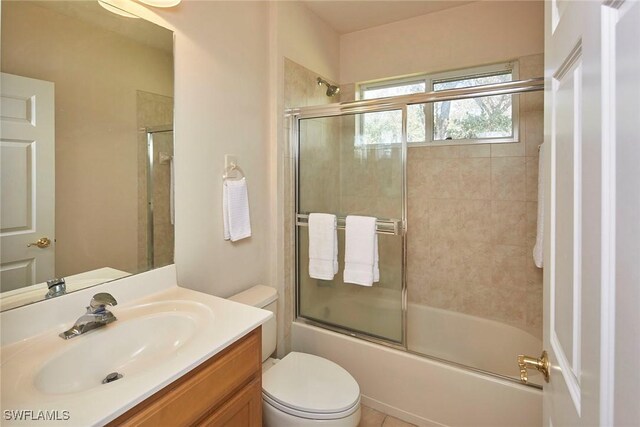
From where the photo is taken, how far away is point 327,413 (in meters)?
1.35

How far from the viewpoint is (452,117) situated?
234cm

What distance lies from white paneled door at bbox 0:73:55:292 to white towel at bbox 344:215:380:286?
138cm

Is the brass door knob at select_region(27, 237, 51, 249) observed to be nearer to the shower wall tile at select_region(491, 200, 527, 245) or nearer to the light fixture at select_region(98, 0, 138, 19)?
the light fixture at select_region(98, 0, 138, 19)

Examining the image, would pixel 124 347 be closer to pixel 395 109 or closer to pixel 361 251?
pixel 361 251

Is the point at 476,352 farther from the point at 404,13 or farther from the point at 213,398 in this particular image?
the point at 404,13

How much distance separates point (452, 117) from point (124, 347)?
91.6 inches

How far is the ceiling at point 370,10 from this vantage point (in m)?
2.19

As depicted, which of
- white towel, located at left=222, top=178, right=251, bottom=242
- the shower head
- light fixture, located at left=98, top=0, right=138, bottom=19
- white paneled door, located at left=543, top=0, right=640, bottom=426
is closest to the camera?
white paneled door, located at left=543, top=0, right=640, bottom=426

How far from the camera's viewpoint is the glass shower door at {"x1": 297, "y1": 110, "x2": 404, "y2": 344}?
1.95 m

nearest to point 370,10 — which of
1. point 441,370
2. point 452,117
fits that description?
point 452,117

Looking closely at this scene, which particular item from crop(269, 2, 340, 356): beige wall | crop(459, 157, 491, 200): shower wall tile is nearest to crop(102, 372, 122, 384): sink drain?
crop(269, 2, 340, 356): beige wall

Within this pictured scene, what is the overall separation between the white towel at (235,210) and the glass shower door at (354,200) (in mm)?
447

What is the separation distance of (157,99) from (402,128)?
4.08 feet

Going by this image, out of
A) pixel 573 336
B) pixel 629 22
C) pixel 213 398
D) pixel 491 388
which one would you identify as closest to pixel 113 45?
pixel 213 398
